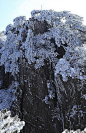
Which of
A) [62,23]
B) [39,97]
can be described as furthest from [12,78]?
[62,23]

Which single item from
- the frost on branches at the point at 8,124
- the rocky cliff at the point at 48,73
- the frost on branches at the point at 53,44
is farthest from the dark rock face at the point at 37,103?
the frost on branches at the point at 8,124

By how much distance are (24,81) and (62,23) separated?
8.62m

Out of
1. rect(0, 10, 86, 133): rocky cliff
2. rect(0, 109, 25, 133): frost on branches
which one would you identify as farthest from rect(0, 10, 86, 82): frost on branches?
rect(0, 109, 25, 133): frost on branches

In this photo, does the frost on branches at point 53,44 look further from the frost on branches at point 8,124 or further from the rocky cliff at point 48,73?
the frost on branches at point 8,124

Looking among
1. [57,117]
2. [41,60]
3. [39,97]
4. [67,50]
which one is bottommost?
[57,117]

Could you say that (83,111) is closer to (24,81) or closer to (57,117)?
(57,117)

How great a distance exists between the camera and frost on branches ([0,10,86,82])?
1180 centimetres

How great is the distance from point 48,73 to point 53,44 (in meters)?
3.53

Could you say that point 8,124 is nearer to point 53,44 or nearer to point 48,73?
point 48,73

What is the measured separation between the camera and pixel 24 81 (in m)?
14.7

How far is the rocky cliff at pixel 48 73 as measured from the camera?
36.3 ft

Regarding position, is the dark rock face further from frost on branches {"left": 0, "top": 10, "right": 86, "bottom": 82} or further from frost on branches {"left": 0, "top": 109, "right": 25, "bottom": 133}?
frost on branches {"left": 0, "top": 109, "right": 25, "bottom": 133}

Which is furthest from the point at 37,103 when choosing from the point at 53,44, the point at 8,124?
the point at 53,44

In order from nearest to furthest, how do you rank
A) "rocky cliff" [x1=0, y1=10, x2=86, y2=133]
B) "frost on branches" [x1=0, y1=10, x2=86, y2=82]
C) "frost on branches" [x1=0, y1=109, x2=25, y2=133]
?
"frost on branches" [x1=0, y1=109, x2=25, y2=133], "rocky cliff" [x1=0, y1=10, x2=86, y2=133], "frost on branches" [x1=0, y1=10, x2=86, y2=82]
